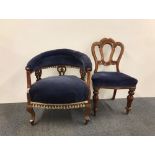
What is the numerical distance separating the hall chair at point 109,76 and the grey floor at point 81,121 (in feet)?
0.57

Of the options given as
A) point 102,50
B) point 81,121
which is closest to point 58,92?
point 81,121

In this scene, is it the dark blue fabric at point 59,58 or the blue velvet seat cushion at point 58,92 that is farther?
the dark blue fabric at point 59,58

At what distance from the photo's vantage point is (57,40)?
298 centimetres

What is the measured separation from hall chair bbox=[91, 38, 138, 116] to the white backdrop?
12 cm

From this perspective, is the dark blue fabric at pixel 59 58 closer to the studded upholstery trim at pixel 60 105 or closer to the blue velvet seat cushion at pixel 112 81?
the blue velvet seat cushion at pixel 112 81

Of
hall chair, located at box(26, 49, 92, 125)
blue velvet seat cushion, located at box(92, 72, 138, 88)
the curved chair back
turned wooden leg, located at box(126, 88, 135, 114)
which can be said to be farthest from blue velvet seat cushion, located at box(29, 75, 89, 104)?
the curved chair back

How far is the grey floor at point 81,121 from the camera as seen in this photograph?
2.35 meters

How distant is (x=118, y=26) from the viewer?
3016 millimetres

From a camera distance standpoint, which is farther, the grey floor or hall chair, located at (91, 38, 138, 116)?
hall chair, located at (91, 38, 138, 116)

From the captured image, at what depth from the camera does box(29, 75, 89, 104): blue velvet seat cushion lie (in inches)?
88.7

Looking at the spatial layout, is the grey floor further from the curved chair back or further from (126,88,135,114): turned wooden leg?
the curved chair back

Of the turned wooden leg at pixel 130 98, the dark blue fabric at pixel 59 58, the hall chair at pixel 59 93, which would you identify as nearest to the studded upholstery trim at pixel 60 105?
the hall chair at pixel 59 93

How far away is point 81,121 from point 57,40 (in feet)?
3.65

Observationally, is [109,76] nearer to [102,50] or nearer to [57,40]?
[102,50]
